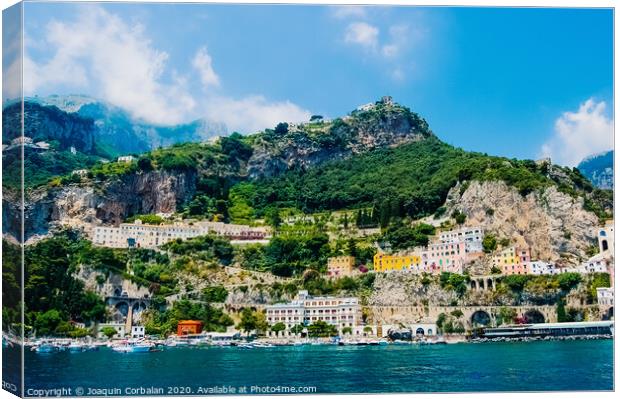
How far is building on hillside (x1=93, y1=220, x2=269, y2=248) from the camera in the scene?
3384 centimetres

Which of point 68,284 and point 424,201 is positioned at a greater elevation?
point 424,201

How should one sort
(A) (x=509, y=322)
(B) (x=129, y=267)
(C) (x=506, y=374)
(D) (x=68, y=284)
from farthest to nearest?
1. (B) (x=129, y=267)
2. (A) (x=509, y=322)
3. (D) (x=68, y=284)
4. (C) (x=506, y=374)

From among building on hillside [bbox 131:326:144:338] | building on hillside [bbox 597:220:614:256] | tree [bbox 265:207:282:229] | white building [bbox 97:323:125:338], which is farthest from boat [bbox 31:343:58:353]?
building on hillside [bbox 597:220:614:256]

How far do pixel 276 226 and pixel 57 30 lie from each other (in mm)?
17333

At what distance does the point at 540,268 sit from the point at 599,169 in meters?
4.32

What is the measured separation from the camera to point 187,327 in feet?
96.2

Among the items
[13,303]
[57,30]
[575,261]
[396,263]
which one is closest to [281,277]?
[396,263]

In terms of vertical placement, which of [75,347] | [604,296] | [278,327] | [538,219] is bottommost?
[75,347]

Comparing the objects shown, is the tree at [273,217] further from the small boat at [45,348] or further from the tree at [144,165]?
the small boat at [45,348]

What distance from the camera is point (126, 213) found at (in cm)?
3722

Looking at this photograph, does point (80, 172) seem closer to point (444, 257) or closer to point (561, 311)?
point (444, 257)

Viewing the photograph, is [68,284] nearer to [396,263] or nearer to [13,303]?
[13,303]

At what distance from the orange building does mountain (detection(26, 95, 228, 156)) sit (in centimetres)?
910

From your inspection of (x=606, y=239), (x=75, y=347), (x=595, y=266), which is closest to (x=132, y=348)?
(x=75, y=347)
